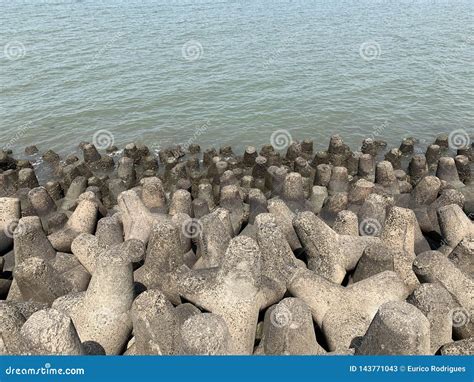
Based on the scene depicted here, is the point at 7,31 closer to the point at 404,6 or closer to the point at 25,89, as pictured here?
the point at 25,89

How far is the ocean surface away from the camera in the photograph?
17.7 m

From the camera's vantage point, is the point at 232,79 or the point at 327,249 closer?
the point at 327,249

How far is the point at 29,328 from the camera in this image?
3.78 meters

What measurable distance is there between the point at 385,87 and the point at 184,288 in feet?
63.6

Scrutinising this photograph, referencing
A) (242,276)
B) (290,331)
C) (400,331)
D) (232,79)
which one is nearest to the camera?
(400,331)

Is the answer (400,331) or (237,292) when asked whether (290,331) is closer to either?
(237,292)

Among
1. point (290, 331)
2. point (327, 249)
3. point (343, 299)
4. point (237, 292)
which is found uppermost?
point (237, 292)

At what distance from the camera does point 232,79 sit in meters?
22.6

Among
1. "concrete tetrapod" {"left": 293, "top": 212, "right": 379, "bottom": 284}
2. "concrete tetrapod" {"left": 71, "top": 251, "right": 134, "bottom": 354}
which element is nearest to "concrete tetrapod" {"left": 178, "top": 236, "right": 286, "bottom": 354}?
"concrete tetrapod" {"left": 71, "top": 251, "right": 134, "bottom": 354}

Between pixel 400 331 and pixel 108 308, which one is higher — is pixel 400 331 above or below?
above

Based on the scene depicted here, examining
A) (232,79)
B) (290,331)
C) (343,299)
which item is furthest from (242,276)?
(232,79)

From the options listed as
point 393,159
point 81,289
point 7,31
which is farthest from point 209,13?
point 81,289

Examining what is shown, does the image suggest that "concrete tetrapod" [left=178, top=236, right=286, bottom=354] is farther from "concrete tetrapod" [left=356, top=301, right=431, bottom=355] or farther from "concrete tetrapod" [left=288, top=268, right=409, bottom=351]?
"concrete tetrapod" [left=356, top=301, right=431, bottom=355]

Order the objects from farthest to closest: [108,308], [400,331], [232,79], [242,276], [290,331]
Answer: [232,79], [108,308], [242,276], [290,331], [400,331]
